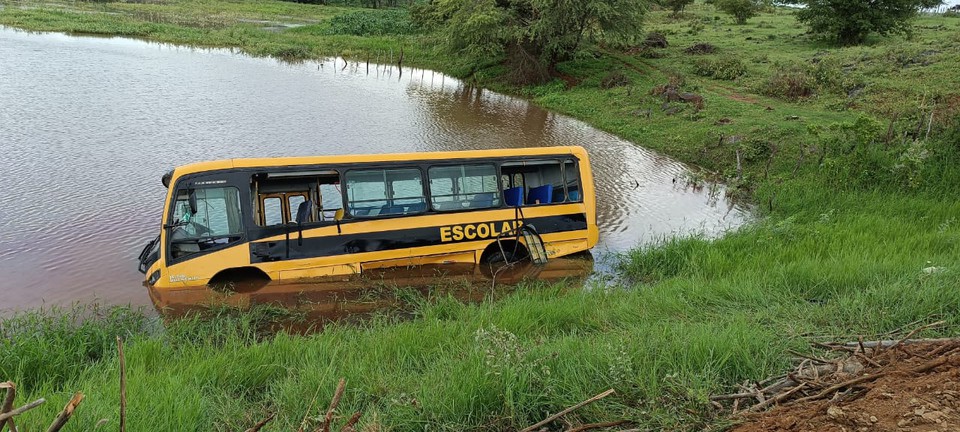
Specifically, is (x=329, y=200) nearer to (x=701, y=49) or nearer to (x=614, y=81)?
(x=614, y=81)

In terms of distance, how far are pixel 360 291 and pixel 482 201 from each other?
9.51 ft

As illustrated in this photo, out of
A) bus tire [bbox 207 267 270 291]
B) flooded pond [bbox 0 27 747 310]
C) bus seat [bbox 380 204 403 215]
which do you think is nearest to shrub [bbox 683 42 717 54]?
flooded pond [bbox 0 27 747 310]

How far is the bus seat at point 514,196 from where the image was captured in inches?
491

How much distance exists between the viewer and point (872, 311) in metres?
6.97

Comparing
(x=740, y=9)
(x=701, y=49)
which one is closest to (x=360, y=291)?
(x=701, y=49)

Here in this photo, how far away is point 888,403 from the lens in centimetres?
444

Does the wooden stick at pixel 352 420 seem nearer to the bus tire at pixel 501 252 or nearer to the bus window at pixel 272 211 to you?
the bus window at pixel 272 211

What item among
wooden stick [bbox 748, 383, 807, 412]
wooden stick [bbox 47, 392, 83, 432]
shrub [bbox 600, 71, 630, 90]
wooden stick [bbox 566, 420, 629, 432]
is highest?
wooden stick [bbox 47, 392, 83, 432]

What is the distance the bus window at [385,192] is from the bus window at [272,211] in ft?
4.08

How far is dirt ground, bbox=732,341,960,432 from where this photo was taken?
420 centimetres

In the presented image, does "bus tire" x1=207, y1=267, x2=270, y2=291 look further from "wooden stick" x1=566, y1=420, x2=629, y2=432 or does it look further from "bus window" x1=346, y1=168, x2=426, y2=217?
"wooden stick" x1=566, y1=420, x2=629, y2=432

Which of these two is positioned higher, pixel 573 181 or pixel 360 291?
pixel 573 181

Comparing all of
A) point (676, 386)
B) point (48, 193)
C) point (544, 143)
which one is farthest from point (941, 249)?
point (48, 193)

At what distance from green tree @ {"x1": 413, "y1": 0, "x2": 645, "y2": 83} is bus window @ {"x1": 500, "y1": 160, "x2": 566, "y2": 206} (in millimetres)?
19815
